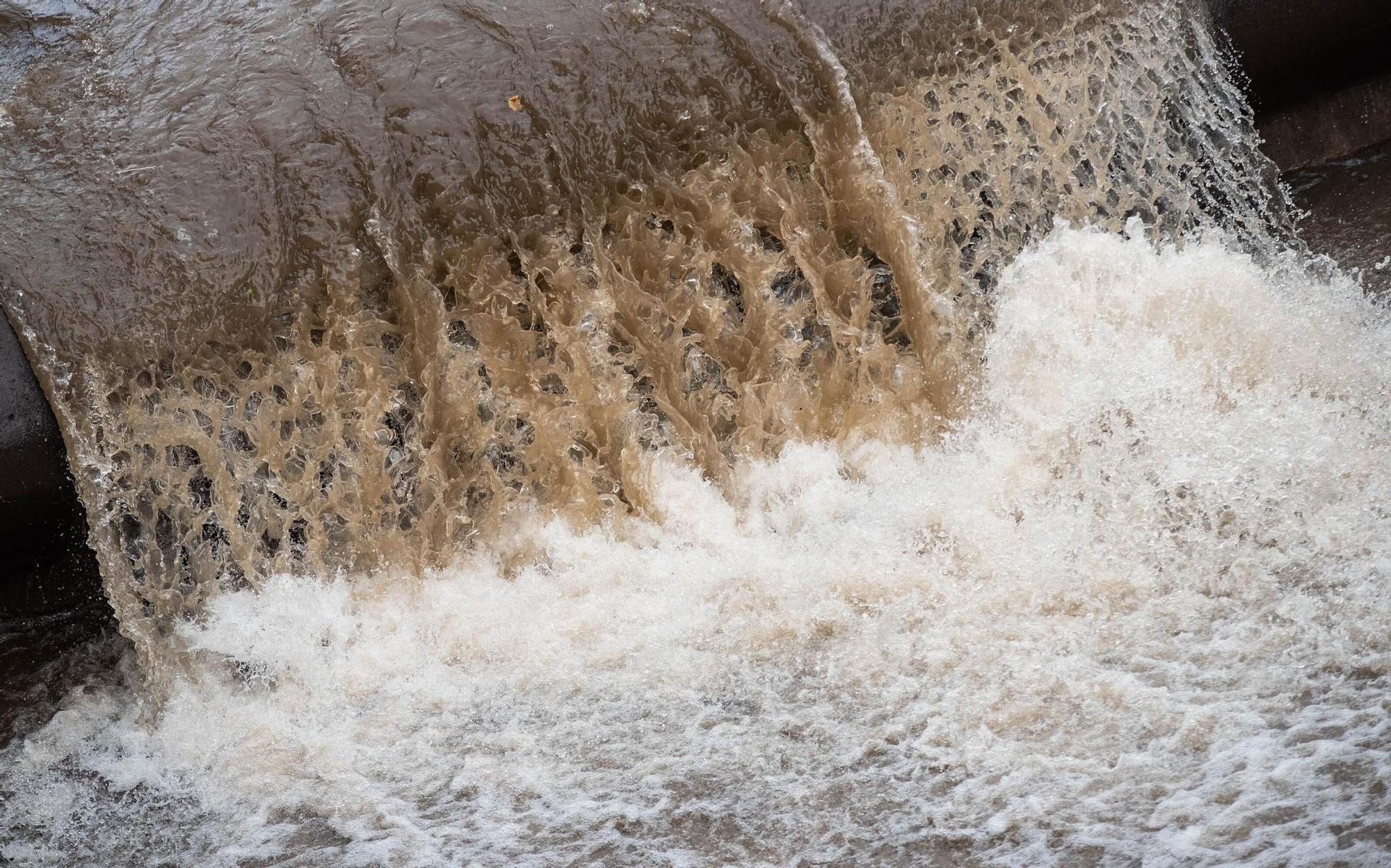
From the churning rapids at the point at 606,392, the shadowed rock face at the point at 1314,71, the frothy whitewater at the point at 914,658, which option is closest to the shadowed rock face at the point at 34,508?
the churning rapids at the point at 606,392

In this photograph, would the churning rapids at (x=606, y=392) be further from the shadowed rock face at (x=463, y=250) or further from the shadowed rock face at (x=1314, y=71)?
the shadowed rock face at (x=1314, y=71)

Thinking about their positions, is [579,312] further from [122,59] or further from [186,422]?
[122,59]

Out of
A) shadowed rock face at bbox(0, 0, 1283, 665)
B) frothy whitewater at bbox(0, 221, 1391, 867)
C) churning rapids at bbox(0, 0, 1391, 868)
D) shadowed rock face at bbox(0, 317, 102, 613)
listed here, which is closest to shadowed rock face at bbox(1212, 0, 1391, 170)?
churning rapids at bbox(0, 0, 1391, 868)

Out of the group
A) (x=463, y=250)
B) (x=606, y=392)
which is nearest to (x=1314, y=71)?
(x=606, y=392)

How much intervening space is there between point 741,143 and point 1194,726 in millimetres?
1965

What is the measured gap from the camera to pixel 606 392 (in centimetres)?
344

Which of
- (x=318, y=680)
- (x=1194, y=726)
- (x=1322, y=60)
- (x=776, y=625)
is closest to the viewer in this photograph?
(x=1194, y=726)

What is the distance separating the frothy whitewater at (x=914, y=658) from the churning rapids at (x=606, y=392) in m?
0.02

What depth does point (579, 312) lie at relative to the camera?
3.38 meters

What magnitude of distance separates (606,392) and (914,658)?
1205 millimetres

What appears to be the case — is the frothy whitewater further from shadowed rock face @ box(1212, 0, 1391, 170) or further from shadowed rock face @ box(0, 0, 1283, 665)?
shadowed rock face @ box(1212, 0, 1391, 170)

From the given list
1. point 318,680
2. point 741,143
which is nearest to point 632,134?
point 741,143

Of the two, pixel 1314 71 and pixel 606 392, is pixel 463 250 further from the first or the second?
pixel 1314 71

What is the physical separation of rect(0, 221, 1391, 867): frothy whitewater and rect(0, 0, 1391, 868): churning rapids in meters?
0.02
